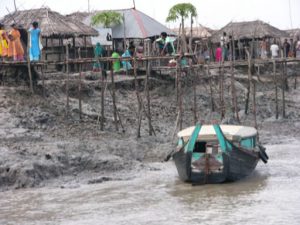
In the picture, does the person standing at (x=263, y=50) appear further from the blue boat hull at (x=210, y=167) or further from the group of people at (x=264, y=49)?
the blue boat hull at (x=210, y=167)

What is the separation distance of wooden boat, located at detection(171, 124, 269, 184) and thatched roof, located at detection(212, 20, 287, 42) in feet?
51.7

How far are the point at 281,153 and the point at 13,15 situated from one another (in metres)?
9.98

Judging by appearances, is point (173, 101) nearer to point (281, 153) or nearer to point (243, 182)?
point (281, 153)

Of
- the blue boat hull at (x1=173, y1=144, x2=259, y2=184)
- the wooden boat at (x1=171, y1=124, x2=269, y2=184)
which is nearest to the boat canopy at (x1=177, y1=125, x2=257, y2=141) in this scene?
the wooden boat at (x1=171, y1=124, x2=269, y2=184)

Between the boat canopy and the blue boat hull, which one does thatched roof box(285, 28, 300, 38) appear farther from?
the blue boat hull

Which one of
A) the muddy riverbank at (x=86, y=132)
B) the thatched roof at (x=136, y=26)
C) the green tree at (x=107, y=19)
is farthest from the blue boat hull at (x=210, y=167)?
the green tree at (x=107, y=19)

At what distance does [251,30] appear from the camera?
30656 mm

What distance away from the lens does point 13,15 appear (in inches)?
926

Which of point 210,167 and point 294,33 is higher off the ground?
point 294,33

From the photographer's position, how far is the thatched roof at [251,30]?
30.2 metres

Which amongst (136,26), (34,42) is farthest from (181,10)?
(34,42)

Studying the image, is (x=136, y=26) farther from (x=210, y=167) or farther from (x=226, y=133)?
(x=210, y=167)

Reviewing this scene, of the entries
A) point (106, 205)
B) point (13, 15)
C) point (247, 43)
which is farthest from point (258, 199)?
point (247, 43)

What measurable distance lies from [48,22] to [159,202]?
11.2 metres
